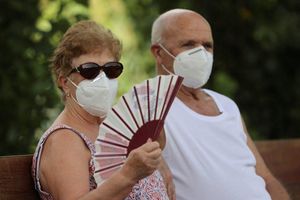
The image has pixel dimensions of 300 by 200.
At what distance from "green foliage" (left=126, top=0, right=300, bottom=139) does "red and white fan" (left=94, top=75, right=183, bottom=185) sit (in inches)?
149

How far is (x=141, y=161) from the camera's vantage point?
3.12m

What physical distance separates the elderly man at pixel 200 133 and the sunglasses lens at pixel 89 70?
713 mm

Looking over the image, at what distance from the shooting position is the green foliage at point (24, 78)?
5309 mm

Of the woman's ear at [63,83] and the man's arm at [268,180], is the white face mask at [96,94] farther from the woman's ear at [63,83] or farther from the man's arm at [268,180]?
the man's arm at [268,180]

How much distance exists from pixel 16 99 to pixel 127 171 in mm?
2310

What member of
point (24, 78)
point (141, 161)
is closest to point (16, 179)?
point (141, 161)

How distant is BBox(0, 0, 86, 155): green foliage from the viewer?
17.4ft

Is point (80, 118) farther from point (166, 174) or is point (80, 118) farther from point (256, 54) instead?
point (256, 54)

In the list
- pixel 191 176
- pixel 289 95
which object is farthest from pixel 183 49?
pixel 289 95

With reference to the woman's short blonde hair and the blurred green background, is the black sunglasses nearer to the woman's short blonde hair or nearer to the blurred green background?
the woman's short blonde hair

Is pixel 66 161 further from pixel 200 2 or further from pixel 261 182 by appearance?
pixel 200 2

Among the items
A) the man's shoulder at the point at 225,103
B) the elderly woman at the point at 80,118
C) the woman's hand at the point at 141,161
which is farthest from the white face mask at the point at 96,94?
the man's shoulder at the point at 225,103

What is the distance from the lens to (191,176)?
4.15 m

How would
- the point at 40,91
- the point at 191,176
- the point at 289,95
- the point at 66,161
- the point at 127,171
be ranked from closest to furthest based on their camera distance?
1. the point at 127,171
2. the point at 66,161
3. the point at 191,176
4. the point at 40,91
5. the point at 289,95
